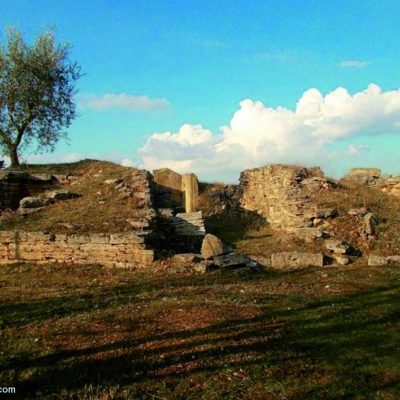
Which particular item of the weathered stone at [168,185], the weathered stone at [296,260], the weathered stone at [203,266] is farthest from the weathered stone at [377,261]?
the weathered stone at [168,185]

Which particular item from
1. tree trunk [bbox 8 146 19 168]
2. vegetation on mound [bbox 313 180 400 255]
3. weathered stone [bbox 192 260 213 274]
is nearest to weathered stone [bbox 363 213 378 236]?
vegetation on mound [bbox 313 180 400 255]

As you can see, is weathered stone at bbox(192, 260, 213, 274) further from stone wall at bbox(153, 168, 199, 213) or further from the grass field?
stone wall at bbox(153, 168, 199, 213)

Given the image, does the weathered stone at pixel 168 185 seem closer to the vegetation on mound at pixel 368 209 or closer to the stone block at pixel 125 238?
the vegetation on mound at pixel 368 209

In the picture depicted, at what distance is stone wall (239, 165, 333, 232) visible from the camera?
754 inches

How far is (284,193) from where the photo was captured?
20.8 metres

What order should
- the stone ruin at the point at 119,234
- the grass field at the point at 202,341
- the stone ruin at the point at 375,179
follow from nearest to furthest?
the grass field at the point at 202,341, the stone ruin at the point at 119,234, the stone ruin at the point at 375,179

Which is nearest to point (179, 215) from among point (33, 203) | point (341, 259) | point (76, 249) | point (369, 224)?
point (76, 249)

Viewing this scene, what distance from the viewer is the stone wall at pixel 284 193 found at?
1916cm

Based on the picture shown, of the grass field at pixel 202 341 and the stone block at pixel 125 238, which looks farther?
the stone block at pixel 125 238

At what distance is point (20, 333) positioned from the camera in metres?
7.68

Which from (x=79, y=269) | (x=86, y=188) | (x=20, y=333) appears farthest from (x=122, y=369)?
(x=86, y=188)

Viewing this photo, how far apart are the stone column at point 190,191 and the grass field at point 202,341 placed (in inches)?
392

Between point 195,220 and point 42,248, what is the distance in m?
5.89

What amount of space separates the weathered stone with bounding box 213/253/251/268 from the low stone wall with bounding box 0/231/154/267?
187cm
